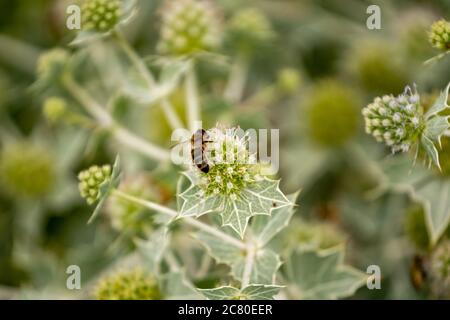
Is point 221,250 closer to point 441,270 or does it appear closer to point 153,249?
point 153,249

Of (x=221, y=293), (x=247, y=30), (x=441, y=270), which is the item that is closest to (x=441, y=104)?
(x=441, y=270)

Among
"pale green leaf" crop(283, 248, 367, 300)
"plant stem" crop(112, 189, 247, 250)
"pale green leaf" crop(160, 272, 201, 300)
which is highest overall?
"plant stem" crop(112, 189, 247, 250)

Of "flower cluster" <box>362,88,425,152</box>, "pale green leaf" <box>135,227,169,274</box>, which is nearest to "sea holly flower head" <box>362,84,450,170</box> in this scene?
"flower cluster" <box>362,88,425,152</box>

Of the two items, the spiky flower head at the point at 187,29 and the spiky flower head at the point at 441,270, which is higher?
the spiky flower head at the point at 187,29

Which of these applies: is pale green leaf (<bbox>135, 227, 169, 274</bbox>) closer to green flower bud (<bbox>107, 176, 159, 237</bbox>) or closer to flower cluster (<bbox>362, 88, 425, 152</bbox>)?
green flower bud (<bbox>107, 176, 159, 237</bbox>)

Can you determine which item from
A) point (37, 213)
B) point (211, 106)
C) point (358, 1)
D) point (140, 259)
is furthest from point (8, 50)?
point (358, 1)

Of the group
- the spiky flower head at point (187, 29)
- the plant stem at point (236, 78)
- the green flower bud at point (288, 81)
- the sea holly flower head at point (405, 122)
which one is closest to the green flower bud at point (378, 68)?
the green flower bud at point (288, 81)

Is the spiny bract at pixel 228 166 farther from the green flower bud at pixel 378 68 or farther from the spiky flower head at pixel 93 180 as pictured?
the green flower bud at pixel 378 68
